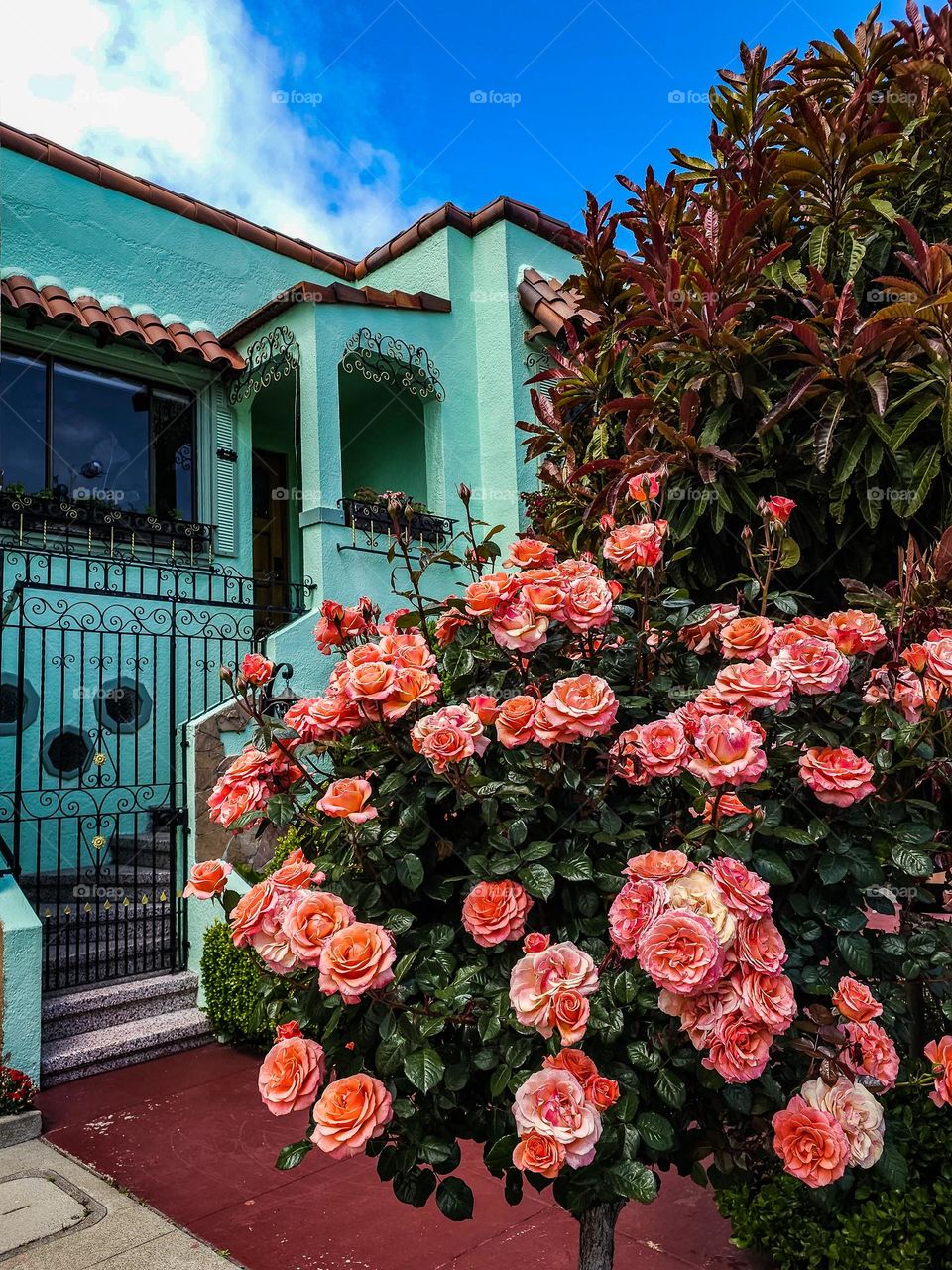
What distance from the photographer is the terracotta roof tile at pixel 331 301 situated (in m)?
8.20

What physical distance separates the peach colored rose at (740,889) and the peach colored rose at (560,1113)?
41 centimetres

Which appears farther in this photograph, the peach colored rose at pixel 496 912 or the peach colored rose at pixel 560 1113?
the peach colored rose at pixel 496 912

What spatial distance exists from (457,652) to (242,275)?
9388mm

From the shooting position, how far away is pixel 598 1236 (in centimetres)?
201

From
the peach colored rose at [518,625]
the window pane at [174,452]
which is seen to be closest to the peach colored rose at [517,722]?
the peach colored rose at [518,625]

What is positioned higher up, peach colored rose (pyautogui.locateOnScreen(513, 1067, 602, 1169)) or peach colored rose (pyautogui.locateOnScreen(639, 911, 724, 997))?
peach colored rose (pyautogui.locateOnScreen(639, 911, 724, 997))

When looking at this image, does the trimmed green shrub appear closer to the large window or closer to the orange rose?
the orange rose

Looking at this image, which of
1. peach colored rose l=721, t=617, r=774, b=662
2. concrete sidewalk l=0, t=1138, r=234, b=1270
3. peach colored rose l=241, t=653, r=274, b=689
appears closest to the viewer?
peach colored rose l=721, t=617, r=774, b=662

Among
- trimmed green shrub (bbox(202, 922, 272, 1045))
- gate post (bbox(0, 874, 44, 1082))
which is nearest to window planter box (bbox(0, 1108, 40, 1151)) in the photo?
gate post (bbox(0, 874, 44, 1082))

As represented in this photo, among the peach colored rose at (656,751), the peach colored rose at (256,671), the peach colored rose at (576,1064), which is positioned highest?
the peach colored rose at (256,671)

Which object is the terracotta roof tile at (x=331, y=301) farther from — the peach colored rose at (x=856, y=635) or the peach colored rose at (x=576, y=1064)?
the peach colored rose at (x=576, y=1064)

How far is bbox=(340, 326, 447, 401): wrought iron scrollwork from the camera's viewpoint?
8.66 meters

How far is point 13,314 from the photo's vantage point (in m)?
7.82

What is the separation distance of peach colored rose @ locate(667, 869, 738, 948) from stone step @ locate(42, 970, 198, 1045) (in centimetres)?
513
